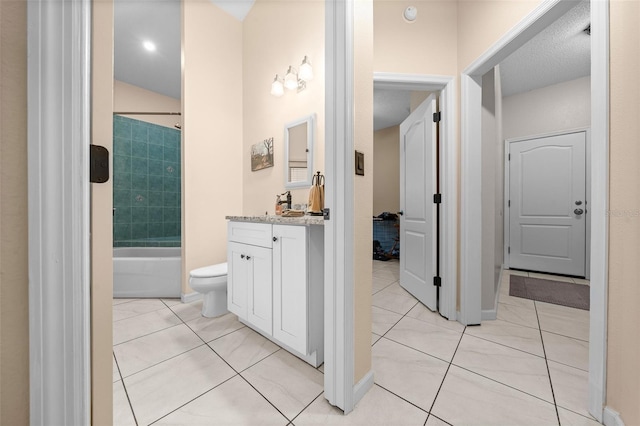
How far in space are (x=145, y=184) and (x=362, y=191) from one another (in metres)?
3.91

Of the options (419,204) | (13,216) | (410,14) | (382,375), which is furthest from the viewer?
(419,204)

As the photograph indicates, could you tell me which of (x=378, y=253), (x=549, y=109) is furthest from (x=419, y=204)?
(x=549, y=109)

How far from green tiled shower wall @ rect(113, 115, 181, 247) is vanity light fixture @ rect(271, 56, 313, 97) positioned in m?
2.33

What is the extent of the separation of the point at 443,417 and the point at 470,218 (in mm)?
1375

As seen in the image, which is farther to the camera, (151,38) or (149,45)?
(149,45)

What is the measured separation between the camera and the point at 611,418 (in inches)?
39.3

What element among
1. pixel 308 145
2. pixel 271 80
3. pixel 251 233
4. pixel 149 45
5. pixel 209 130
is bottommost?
pixel 251 233

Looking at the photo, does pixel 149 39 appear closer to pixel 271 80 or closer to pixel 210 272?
pixel 271 80

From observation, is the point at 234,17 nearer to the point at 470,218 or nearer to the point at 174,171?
the point at 174,171

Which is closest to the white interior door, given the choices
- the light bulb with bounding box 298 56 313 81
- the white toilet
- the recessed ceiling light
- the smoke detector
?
the smoke detector

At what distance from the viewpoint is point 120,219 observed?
3.50m

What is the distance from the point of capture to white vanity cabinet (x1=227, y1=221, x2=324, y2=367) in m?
1.33

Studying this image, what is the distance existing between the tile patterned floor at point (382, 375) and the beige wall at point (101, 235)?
68 centimetres

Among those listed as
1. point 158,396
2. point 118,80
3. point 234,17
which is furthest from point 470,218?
point 118,80
